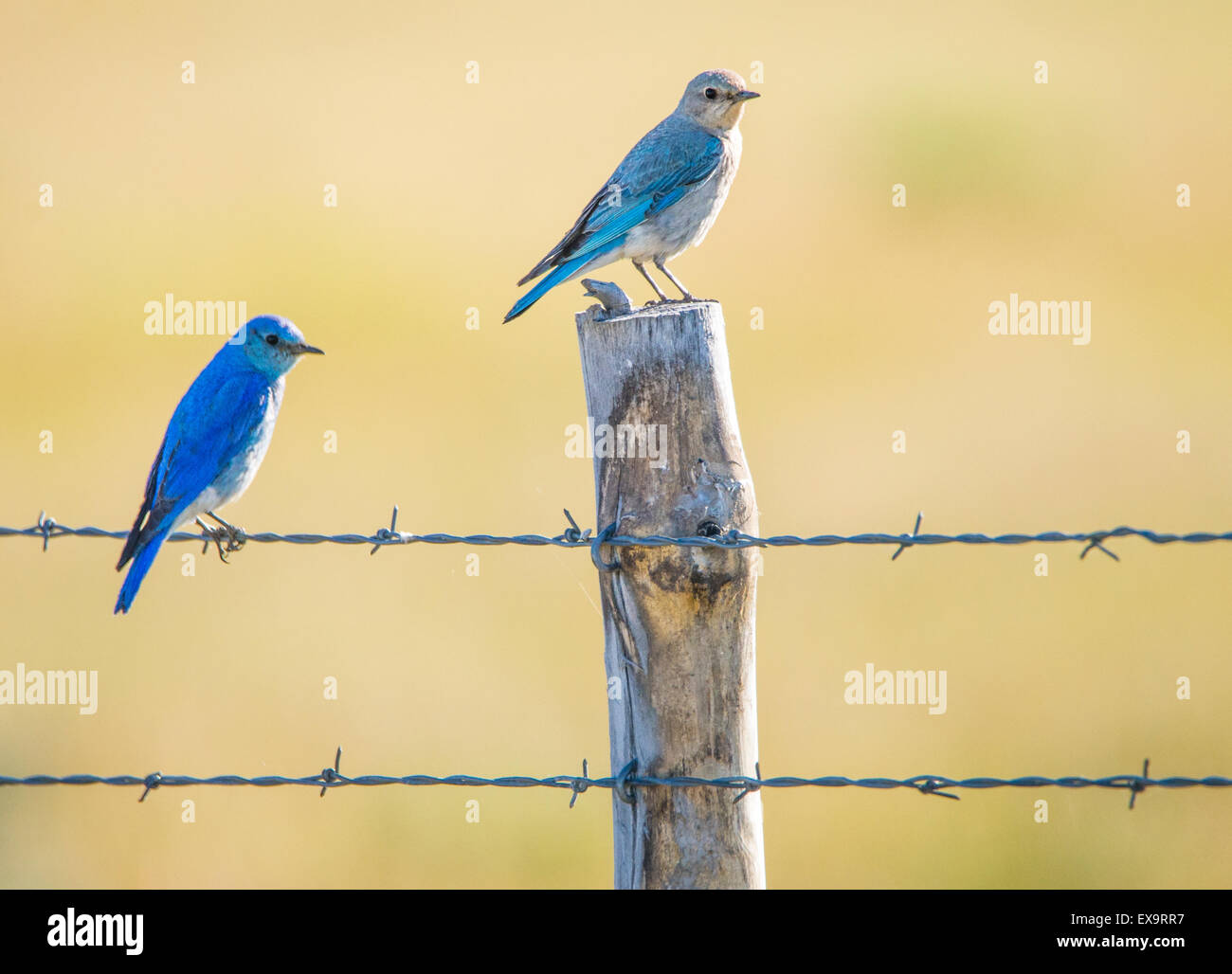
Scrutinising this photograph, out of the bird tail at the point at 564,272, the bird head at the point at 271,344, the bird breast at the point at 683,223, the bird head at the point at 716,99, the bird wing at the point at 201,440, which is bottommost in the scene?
the bird wing at the point at 201,440

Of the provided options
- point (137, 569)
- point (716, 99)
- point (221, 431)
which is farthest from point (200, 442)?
point (716, 99)

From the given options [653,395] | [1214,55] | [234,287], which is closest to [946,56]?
[1214,55]

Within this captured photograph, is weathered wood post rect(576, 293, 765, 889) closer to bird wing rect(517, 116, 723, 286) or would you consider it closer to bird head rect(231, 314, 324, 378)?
bird head rect(231, 314, 324, 378)

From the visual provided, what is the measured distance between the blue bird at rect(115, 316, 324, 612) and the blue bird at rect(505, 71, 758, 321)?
1484mm

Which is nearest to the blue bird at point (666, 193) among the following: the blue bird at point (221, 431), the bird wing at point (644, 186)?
the bird wing at point (644, 186)

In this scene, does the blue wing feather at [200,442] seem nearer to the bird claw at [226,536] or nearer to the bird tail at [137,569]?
the bird tail at [137,569]

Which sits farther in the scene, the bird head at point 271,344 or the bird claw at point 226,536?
the bird head at point 271,344

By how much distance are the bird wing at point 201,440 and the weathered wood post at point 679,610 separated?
2357mm

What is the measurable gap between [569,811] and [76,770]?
2.83 meters

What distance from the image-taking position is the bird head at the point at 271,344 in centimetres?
619

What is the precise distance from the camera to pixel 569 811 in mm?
8102

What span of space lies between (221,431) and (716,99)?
3673 mm

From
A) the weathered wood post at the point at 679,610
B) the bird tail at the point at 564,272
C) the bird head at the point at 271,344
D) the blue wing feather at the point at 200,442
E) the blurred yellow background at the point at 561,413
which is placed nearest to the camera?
the weathered wood post at the point at 679,610

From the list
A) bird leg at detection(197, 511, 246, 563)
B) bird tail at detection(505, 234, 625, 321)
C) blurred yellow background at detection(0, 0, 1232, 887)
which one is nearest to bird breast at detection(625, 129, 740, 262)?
bird tail at detection(505, 234, 625, 321)
